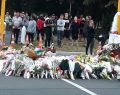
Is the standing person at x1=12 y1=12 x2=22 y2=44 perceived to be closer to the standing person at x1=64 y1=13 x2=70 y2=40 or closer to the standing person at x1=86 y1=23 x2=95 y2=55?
the standing person at x1=64 y1=13 x2=70 y2=40

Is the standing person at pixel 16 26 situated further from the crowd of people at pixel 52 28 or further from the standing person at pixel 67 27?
the standing person at pixel 67 27

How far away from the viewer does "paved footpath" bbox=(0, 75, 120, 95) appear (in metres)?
13.9

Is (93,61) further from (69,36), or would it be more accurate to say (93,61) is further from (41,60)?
(69,36)

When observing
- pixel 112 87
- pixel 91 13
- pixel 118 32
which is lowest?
pixel 112 87

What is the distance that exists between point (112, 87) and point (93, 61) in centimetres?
269

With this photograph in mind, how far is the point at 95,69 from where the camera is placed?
17.1m

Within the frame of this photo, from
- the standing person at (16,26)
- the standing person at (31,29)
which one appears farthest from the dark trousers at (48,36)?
the standing person at (16,26)

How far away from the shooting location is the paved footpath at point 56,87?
547 inches

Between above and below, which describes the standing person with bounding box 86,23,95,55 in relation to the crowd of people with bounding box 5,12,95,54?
below

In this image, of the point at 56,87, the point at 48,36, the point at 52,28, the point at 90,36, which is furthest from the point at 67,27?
the point at 56,87

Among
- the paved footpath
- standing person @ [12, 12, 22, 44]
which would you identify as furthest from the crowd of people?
the paved footpath

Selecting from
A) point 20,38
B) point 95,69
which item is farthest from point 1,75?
point 20,38

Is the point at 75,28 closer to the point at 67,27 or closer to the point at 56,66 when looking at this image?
the point at 67,27

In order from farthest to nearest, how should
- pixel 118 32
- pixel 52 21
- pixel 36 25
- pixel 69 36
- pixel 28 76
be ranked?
pixel 69 36 < pixel 36 25 < pixel 52 21 < pixel 118 32 < pixel 28 76
